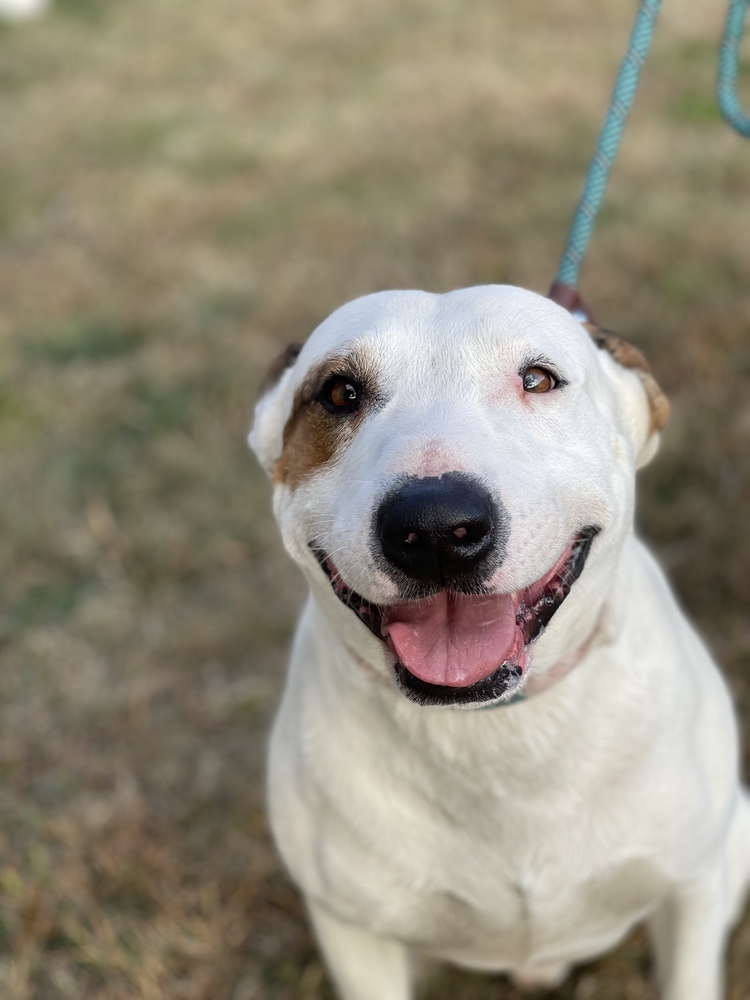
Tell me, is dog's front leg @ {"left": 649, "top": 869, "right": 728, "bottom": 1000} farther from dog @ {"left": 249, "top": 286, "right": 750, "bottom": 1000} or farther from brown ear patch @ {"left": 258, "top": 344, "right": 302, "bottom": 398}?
brown ear patch @ {"left": 258, "top": 344, "right": 302, "bottom": 398}

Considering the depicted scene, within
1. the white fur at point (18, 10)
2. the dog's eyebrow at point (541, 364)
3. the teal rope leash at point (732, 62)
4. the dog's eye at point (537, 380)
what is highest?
the teal rope leash at point (732, 62)

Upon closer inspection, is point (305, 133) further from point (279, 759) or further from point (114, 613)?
point (279, 759)

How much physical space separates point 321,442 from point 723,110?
5.26 feet

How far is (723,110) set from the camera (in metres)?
2.94

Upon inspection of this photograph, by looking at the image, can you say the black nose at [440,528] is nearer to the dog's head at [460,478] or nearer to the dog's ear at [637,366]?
the dog's head at [460,478]

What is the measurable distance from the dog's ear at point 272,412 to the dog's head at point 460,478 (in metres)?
0.06

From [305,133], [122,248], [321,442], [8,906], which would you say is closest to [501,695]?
[321,442]

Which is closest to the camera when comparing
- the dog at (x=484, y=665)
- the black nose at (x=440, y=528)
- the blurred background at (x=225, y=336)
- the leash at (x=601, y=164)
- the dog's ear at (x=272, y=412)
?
the black nose at (x=440, y=528)

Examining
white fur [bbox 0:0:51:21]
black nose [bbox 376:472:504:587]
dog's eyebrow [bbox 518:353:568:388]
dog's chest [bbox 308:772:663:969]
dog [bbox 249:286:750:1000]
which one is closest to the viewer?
black nose [bbox 376:472:504:587]

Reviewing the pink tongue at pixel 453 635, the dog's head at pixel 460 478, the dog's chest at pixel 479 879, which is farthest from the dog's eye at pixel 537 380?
the dog's chest at pixel 479 879

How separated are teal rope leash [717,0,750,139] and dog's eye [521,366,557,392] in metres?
1.29

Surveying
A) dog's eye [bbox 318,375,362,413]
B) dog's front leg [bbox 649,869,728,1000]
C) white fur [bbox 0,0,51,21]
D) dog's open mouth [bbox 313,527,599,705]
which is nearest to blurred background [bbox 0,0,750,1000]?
dog's front leg [bbox 649,869,728,1000]

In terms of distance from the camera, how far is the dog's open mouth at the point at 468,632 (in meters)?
1.86

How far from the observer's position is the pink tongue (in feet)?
6.12
